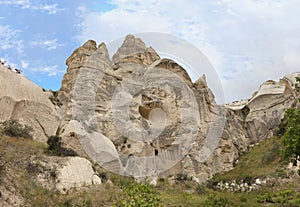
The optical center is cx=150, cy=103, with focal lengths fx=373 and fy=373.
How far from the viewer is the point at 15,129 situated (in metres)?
14.3

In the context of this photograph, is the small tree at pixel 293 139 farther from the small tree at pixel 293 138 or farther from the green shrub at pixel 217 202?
the green shrub at pixel 217 202

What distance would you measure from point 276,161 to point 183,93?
312 inches

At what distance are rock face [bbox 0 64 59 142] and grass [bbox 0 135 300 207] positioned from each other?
6.83 feet

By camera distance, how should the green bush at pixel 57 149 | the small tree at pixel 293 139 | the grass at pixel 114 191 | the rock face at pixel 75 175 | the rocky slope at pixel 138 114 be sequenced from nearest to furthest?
the grass at pixel 114 191 → the small tree at pixel 293 139 → the rock face at pixel 75 175 → the green bush at pixel 57 149 → the rocky slope at pixel 138 114

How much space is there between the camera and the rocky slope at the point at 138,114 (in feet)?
54.0

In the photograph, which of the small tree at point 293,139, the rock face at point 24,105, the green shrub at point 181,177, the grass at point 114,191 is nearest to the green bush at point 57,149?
the grass at point 114,191

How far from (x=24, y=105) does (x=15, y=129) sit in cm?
242

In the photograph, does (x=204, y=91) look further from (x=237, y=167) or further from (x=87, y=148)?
(x=87, y=148)

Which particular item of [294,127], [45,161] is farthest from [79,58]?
[294,127]

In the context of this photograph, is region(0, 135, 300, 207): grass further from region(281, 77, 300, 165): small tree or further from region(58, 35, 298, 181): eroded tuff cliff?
region(281, 77, 300, 165): small tree

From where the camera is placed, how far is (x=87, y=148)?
1493cm

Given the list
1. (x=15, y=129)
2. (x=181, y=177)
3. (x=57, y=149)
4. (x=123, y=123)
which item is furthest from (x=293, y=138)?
(x=123, y=123)

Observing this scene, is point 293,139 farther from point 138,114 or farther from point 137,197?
point 138,114

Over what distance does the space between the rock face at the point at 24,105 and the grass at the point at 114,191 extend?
82.0 inches
